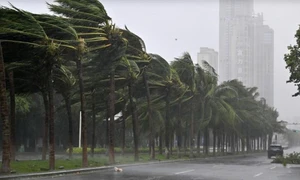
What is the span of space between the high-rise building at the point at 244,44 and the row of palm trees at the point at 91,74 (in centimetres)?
1791

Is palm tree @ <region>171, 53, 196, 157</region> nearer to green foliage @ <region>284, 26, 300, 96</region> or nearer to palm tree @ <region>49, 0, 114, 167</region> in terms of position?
green foliage @ <region>284, 26, 300, 96</region>

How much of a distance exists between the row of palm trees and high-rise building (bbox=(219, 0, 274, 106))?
1791 centimetres

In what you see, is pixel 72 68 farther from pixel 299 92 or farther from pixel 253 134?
pixel 253 134

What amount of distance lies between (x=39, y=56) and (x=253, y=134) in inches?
2870

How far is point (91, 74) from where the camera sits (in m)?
35.3

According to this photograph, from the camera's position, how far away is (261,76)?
87.1 m

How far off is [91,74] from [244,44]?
47.9 meters

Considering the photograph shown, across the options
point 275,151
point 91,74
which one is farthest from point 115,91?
point 275,151

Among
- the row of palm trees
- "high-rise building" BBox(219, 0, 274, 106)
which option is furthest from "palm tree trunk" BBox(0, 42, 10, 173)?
"high-rise building" BBox(219, 0, 274, 106)

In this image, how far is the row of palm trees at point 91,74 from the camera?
2422 cm

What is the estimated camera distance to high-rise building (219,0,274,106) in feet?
245

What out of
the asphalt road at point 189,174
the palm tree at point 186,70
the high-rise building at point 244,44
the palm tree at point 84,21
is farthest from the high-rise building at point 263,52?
the palm tree at point 84,21

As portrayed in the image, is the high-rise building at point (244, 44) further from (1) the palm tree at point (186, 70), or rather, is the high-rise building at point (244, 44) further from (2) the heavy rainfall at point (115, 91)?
(1) the palm tree at point (186, 70)

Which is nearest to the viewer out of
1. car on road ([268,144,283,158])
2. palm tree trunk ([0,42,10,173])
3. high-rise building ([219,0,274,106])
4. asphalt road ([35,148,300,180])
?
palm tree trunk ([0,42,10,173])
